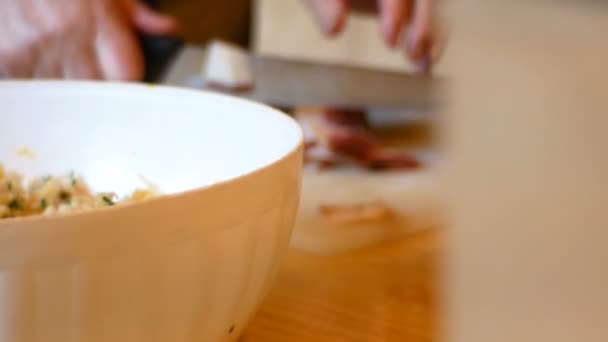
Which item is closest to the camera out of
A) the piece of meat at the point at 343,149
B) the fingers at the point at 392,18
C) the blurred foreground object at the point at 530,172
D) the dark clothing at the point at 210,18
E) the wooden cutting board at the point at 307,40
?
the blurred foreground object at the point at 530,172

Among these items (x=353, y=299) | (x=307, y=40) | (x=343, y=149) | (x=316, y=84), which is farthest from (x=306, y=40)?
(x=353, y=299)

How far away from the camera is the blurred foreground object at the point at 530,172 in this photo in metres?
0.17

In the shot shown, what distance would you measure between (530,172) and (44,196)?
0.28m

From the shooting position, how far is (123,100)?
0.39 metres

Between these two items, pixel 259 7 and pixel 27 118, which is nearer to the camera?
pixel 27 118

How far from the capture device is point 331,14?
0.53 metres

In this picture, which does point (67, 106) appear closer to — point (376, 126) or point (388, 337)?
point (388, 337)

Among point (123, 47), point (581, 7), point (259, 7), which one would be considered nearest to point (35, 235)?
point (581, 7)

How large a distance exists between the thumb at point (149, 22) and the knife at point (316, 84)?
0.15m

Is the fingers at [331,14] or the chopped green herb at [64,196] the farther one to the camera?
the fingers at [331,14]

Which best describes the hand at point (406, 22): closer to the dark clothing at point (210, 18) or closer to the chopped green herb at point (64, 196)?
the chopped green herb at point (64, 196)

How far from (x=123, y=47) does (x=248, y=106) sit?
0.21 m

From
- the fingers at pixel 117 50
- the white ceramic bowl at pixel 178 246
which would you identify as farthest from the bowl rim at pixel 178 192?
the fingers at pixel 117 50

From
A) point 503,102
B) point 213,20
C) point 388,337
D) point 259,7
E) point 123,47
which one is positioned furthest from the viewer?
point 259,7
